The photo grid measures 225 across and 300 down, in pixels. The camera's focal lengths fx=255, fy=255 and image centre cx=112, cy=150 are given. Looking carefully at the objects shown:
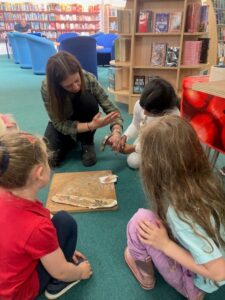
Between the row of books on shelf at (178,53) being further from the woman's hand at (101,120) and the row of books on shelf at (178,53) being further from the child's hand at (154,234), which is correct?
the child's hand at (154,234)

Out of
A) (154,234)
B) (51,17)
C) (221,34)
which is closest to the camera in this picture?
(154,234)

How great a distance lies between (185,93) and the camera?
1508 mm

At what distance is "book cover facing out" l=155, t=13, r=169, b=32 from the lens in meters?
2.52

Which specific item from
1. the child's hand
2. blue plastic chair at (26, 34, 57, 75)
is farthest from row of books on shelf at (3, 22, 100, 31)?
the child's hand

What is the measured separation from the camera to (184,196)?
708 millimetres

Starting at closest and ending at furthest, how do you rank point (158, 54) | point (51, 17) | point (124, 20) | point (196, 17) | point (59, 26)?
point (196, 17) → point (124, 20) → point (158, 54) → point (51, 17) → point (59, 26)

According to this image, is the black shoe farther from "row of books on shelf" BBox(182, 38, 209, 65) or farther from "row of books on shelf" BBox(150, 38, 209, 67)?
"row of books on shelf" BBox(182, 38, 209, 65)

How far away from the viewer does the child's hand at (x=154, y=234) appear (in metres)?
0.79

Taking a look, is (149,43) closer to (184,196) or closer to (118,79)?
(118,79)

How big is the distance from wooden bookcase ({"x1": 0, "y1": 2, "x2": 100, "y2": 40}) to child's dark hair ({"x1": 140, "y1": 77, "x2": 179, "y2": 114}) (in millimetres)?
8991

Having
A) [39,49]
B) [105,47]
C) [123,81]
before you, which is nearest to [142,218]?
[123,81]

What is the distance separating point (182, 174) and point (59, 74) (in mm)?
1109

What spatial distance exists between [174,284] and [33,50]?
5.53m

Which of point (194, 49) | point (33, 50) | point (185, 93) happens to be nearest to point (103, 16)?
point (33, 50)
